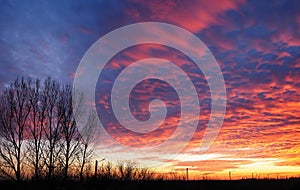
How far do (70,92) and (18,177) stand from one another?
35.0 feet

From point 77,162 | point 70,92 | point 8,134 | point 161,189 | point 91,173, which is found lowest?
point 161,189

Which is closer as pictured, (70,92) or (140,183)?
(140,183)

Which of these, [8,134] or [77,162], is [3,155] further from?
[77,162]

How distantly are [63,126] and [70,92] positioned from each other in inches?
157

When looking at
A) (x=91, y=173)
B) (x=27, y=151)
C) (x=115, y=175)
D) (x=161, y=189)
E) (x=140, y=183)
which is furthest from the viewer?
(x=27, y=151)

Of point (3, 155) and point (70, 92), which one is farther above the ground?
point (70, 92)

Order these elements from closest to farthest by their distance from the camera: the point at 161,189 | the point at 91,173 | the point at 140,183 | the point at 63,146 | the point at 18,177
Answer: the point at 161,189 → the point at 140,183 → the point at 91,173 → the point at 18,177 → the point at 63,146

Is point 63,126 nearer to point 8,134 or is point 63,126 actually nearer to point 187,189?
point 8,134

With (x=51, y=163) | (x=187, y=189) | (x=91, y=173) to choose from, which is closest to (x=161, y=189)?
(x=187, y=189)

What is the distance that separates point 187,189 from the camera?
850 inches

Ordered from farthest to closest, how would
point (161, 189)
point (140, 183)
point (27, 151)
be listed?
point (27, 151)
point (140, 183)
point (161, 189)

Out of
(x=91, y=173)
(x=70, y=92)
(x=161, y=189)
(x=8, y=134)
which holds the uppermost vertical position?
(x=70, y=92)

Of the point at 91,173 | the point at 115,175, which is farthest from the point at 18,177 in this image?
the point at 115,175

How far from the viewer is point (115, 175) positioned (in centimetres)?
2548
